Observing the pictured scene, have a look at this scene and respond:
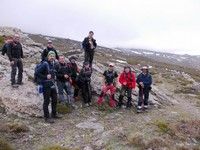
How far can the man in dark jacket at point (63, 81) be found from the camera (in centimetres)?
2091

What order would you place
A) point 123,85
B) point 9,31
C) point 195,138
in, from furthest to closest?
point 9,31
point 123,85
point 195,138

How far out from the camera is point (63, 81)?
21.3 m

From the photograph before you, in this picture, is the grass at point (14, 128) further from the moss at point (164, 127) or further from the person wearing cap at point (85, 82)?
the moss at point (164, 127)

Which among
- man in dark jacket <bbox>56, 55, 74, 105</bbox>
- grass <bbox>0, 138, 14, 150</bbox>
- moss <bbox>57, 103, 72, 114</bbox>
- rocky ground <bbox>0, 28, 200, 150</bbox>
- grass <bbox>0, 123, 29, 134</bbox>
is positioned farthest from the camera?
man in dark jacket <bbox>56, 55, 74, 105</bbox>

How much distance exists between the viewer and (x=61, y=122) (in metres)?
19.3

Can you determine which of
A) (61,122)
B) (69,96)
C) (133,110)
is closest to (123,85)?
(133,110)

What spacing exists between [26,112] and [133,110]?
6104 mm

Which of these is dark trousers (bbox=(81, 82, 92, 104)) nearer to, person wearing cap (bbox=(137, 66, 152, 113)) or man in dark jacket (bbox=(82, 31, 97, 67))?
man in dark jacket (bbox=(82, 31, 97, 67))

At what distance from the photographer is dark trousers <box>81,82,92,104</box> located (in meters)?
22.2

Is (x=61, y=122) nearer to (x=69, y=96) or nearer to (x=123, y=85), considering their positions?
(x=69, y=96)

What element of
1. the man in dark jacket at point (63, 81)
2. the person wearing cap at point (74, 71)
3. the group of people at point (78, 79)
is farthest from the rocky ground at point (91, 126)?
the person wearing cap at point (74, 71)

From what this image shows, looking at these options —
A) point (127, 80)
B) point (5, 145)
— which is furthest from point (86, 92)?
point (5, 145)

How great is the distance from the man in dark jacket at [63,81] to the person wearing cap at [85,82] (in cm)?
68

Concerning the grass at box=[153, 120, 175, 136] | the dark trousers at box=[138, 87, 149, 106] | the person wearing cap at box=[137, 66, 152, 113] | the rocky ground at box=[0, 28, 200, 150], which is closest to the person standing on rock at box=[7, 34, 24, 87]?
the rocky ground at box=[0, 28, 200, 150]
